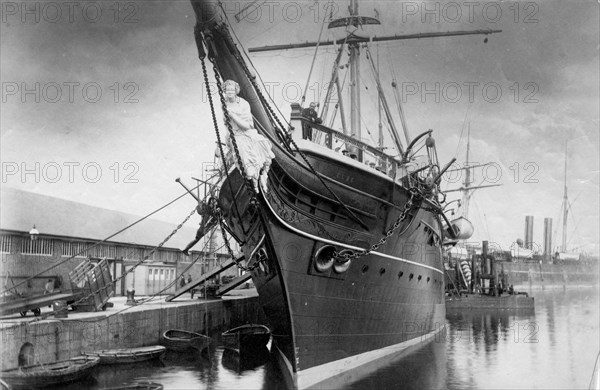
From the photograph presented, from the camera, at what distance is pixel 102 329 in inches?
526

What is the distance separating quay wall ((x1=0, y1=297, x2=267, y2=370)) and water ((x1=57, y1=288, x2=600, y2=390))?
950 mm

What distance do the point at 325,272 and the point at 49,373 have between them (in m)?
5.55

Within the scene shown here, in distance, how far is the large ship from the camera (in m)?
10.4

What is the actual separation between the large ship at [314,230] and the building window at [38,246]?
696cm

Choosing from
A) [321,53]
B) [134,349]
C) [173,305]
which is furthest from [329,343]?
[321,53]

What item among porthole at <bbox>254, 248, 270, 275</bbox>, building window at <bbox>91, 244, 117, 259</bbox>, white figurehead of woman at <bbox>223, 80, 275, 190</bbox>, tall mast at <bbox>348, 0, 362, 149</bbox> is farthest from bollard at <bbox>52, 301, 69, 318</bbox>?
tall mast at <bbox>348, 0, 362, 149</bbox>

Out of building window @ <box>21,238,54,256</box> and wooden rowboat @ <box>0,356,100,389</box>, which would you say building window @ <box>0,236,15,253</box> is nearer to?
building window @ <box>21,238,54,256</box>

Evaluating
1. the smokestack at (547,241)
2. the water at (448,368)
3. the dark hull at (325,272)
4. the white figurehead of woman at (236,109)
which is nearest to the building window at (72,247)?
the water at (448,368)

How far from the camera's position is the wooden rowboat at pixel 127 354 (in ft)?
40.9

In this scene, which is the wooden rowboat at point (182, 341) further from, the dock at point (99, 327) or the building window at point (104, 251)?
the building window at point (104, 251)

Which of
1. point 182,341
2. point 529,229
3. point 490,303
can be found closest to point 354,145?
point 182,341

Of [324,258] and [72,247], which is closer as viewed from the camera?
[324,258]

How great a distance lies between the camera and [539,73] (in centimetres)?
1337

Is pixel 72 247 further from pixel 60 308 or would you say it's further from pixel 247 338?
pixel 247 338
